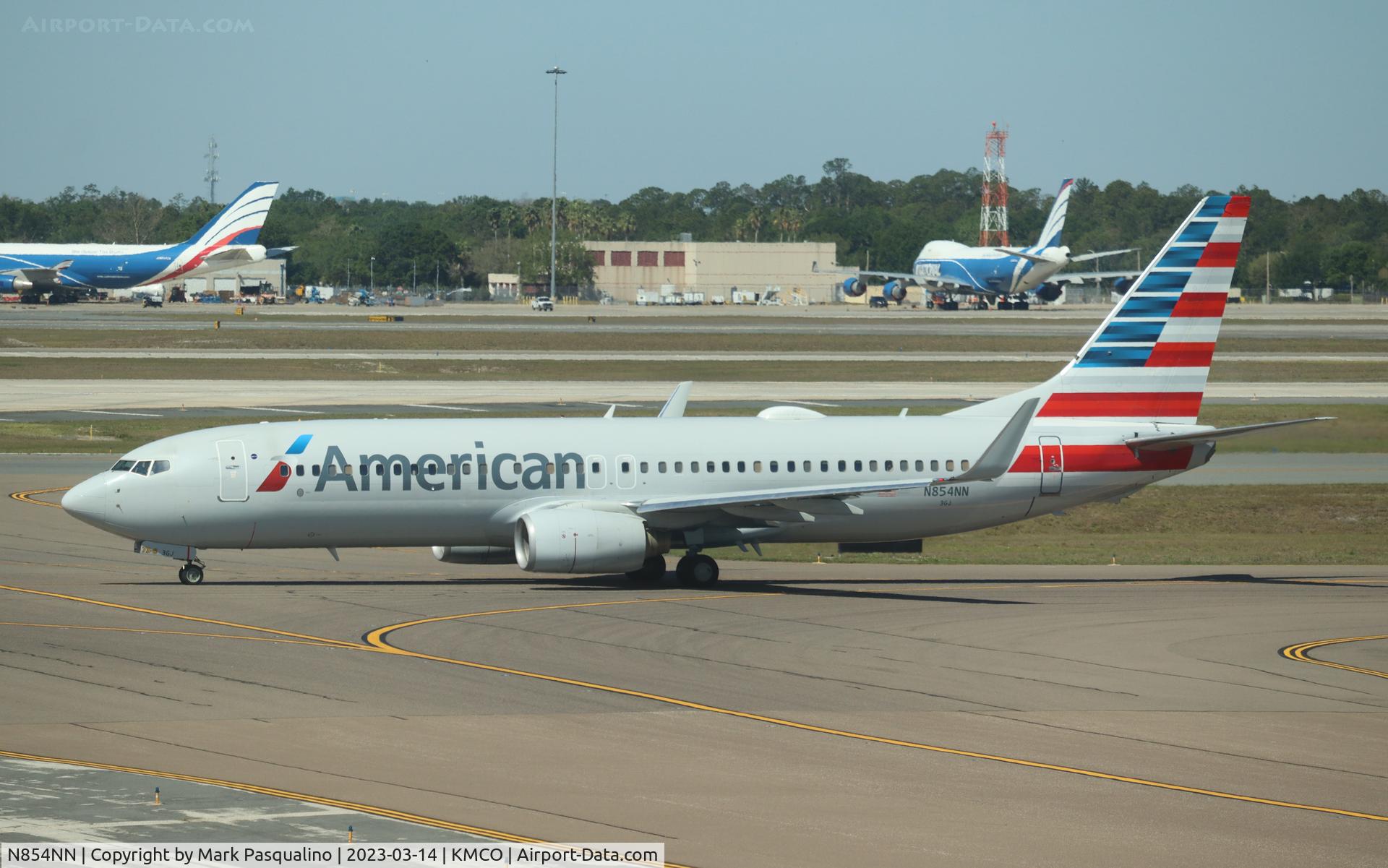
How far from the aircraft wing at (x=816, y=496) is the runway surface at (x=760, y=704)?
6.49ft

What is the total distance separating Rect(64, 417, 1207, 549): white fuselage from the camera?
37375mm

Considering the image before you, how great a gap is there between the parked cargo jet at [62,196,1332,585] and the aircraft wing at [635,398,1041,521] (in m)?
0.05

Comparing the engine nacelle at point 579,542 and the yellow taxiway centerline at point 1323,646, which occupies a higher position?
the engine nacelle at point 579,542

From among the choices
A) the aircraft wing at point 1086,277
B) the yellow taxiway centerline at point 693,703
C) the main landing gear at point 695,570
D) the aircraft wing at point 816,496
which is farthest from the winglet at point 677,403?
the aircraft wing at point 1086,277

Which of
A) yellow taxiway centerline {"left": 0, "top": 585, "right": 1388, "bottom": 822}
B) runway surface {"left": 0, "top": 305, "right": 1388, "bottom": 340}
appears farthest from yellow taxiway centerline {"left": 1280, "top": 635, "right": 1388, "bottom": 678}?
runway surface {"left": 0, "top": 305, "right": 1388, "bottom": 340}

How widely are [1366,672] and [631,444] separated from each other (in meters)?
17.5

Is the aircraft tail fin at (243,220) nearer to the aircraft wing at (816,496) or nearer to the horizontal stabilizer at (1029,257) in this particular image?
the horizontal stabilizer at (1029,257)

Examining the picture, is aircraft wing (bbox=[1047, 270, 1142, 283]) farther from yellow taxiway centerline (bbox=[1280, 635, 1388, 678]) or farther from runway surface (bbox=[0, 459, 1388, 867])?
yellow taxiway centerline (bbox=[1280, 635, 1388, 678])

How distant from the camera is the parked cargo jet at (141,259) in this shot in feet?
554

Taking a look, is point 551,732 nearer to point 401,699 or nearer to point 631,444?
point 401,699

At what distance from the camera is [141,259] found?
174 meters

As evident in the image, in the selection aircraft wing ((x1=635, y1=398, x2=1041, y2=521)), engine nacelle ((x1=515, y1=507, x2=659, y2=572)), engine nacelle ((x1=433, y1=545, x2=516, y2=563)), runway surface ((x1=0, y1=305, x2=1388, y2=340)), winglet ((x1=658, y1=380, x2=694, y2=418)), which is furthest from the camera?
→ runway surface ((x1=0, y1=305, x2=1388, y2=340))

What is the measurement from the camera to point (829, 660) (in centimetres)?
2956

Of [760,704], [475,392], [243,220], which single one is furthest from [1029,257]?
[760,704]
